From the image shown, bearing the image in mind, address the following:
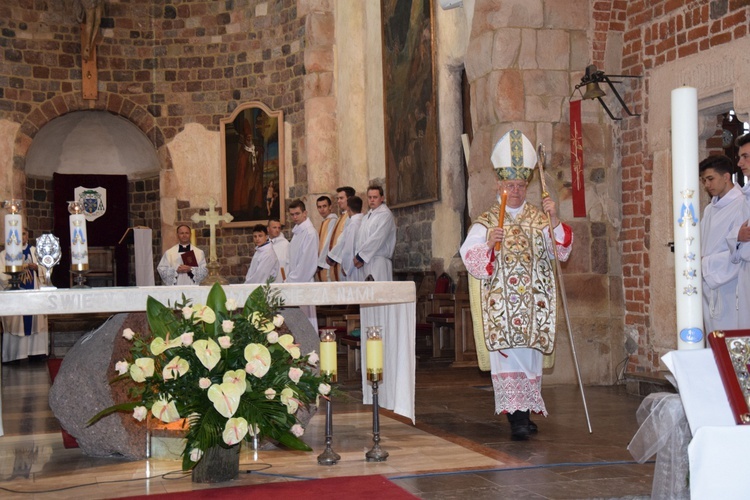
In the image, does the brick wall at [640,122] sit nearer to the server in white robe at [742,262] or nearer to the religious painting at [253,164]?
the server in white robe at [742,262]

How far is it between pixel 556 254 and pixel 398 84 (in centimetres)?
831

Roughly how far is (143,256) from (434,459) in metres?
11.7

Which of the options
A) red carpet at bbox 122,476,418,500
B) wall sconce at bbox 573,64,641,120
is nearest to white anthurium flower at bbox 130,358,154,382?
red carpet at bbox 122,476,418,500

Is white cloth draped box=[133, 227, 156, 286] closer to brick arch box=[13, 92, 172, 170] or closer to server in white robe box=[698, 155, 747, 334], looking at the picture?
brick arch box=[13, 92, 172, 170]

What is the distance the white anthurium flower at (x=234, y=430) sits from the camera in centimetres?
456

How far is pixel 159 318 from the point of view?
493 cm

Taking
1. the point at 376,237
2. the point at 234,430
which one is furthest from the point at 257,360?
the point at 376,237

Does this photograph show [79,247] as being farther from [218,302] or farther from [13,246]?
[218,302]

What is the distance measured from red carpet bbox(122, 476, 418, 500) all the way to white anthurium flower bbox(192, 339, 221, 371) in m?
0.63

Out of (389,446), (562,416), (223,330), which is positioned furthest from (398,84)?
(223,330)

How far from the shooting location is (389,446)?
6062mm

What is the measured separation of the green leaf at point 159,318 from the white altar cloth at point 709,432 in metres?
2.71

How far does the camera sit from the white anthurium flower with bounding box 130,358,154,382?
466cm

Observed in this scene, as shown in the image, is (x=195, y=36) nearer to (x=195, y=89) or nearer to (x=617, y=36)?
(x=195, y=89)
